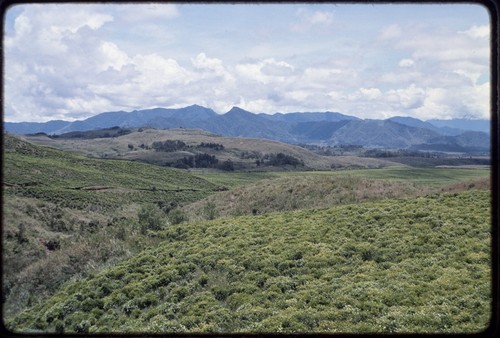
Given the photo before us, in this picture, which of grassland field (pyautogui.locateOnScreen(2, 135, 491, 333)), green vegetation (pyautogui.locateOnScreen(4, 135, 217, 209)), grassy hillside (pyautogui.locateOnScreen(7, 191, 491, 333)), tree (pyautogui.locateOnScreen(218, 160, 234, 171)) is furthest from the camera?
tree (pyautogui.locateOnScreen(218, 160, 234, 171))

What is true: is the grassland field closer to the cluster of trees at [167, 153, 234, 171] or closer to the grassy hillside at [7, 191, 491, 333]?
the grassy hillside at [7, 191, 491, 333]

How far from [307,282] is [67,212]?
134ft

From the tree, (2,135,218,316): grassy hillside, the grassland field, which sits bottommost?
the tree

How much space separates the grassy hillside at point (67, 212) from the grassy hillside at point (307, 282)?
12.0 ft

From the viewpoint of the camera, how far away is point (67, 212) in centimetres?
4778

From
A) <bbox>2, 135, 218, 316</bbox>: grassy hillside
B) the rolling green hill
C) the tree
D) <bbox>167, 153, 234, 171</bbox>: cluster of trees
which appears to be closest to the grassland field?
<bbox>2, 135, 218, 316</bbox>: grassy hillside

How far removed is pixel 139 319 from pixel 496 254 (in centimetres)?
1049

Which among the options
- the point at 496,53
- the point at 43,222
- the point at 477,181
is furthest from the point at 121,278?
the point at 43,222

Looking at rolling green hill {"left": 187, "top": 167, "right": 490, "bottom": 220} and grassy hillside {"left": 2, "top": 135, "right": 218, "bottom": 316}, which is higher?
rolling green hill {"left": 187, "top": 167, "right": 490, "bottom": 220}

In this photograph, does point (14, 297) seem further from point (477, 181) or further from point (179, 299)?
point (477, 181)

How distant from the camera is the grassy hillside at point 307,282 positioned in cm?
991

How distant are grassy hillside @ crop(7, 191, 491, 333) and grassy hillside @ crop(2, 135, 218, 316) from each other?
3657mm

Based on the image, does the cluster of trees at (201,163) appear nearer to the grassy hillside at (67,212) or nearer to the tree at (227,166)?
the tree at (227,166)

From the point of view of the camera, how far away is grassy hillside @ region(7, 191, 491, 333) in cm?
991
